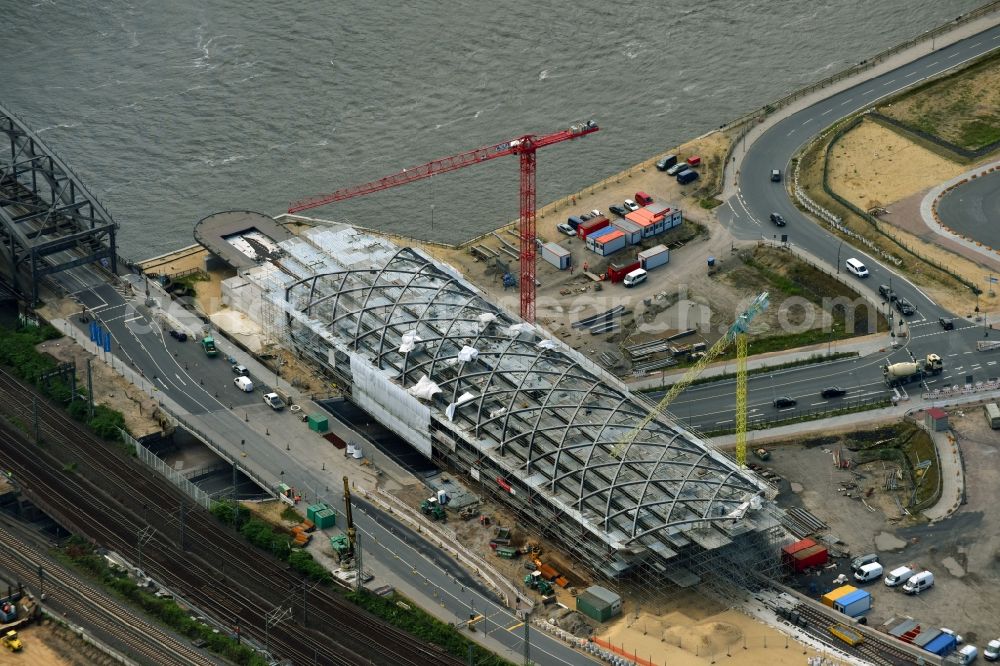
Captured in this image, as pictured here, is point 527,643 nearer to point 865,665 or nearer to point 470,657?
point 470,657

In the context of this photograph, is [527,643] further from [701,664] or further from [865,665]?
[865,665]

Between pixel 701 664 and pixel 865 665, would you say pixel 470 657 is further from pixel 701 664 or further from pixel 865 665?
pixel 865 665

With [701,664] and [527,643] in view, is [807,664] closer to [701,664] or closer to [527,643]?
[701,664]

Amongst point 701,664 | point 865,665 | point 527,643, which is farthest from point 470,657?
point 865,665

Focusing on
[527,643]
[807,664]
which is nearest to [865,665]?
[807,664]
